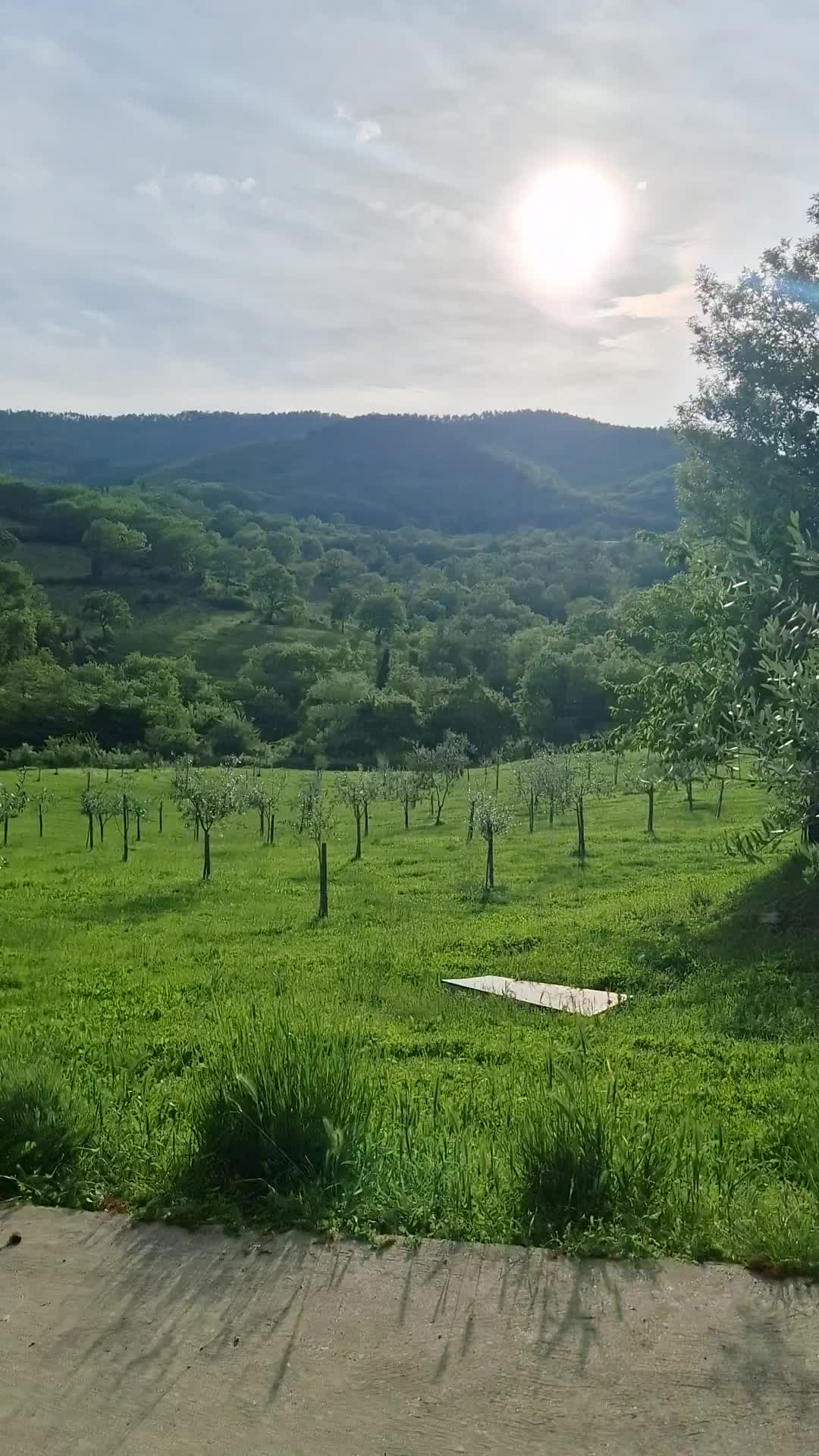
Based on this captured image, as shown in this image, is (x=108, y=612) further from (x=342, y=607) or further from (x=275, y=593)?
(x=342, y=607)

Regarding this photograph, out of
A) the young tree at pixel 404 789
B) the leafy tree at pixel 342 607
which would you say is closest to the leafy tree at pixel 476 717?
the leafy tree at pixel 342 607

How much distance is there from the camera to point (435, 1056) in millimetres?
9070

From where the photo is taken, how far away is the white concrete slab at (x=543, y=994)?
11.0 metres

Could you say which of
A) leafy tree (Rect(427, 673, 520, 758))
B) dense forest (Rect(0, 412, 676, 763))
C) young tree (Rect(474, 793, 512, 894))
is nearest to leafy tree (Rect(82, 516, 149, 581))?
dense forest (Rect(0, 412, 676, 763))

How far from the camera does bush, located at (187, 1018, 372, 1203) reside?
4781mm

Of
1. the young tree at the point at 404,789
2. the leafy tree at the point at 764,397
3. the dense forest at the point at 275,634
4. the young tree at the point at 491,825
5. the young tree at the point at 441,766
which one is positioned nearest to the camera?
the leafy tree at the point at 764,397

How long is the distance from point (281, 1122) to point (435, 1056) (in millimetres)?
4358

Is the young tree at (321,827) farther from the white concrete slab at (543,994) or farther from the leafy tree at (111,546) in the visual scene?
the leafy tree at (111,546)

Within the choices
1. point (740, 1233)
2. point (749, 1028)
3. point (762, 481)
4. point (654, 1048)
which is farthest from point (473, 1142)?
point (762, 481)

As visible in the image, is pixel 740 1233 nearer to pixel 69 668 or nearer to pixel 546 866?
pixel 546 866

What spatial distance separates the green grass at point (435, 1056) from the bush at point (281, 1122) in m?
0.01

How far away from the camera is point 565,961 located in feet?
43.4

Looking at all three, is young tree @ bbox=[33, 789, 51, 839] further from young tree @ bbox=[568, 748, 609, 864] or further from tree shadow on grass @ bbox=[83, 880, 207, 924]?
young tree @ bbox=[568, 748, 609, 864]

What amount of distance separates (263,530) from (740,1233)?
616ft
